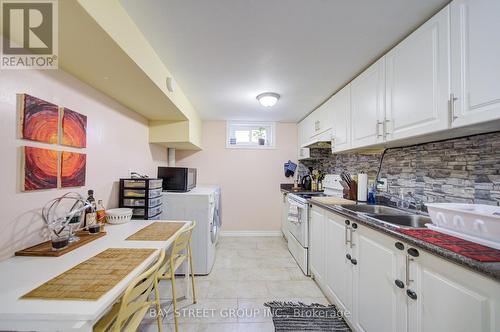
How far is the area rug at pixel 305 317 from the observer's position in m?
1.62

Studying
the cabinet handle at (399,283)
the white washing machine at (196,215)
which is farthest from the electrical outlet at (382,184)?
the white washing machine at (196,215)

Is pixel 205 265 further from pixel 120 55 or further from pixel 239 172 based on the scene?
pixel 120 55

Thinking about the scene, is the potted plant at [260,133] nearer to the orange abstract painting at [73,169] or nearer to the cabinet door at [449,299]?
the orange abstract painting at [73,169]

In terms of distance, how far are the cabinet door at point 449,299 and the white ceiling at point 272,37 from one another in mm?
1422

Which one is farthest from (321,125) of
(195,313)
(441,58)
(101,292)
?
(101,292)

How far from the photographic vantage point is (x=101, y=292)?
0.78 m

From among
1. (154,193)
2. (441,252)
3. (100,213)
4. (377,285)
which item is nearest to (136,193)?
(154,193)

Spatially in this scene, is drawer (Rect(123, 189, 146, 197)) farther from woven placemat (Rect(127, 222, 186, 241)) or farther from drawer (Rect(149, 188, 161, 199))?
woven placemat (Rect(127, 222, 186, 241))

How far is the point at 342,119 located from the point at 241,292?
2179 mm

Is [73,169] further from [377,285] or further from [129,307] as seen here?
[377,285]

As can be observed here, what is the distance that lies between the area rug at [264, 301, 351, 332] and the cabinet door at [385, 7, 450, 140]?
5.16 feet

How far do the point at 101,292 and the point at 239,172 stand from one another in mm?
3226

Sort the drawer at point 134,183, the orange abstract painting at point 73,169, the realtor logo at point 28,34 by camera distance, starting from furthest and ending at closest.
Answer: the drawer at point 134,183, the orange abstract painting at point 73,169, the realtor logo at point 28,34

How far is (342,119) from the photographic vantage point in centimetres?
228
